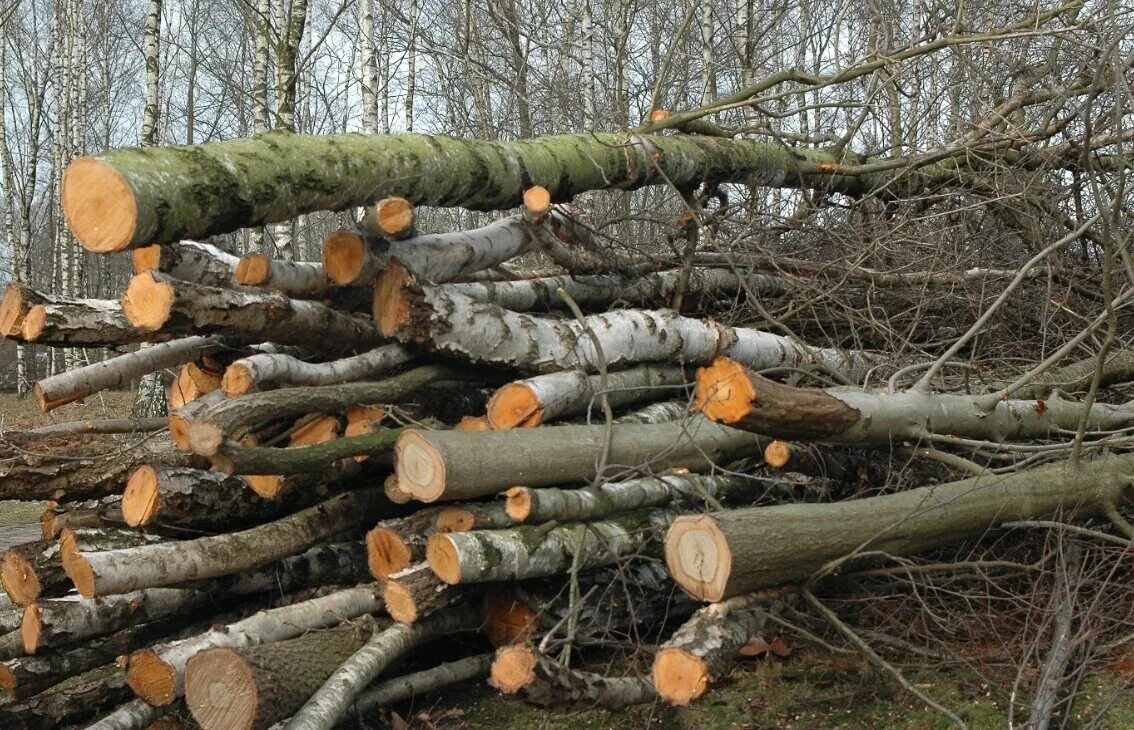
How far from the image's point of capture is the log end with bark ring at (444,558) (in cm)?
388

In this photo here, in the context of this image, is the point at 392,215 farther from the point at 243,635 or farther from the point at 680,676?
the point at 680,676

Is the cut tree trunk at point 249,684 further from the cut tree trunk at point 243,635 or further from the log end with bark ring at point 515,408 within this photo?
the log end with bark ring at point 515,408

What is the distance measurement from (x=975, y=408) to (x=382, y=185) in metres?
2.79

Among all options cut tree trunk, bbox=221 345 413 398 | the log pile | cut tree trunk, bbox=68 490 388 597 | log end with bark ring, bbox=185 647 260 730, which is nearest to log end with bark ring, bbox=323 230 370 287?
the log pile

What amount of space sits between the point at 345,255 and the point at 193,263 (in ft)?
2.96

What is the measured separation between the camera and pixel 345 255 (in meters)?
4.38

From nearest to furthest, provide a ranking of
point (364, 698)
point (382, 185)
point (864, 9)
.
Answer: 1. point (364, 698)
2. point (382, 185)
3. point (864, 9)

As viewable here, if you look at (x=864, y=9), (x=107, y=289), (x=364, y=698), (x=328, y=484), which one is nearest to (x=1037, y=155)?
(x=328, y=484)

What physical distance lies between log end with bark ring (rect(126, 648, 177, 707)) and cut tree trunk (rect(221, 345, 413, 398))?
44.8 inches

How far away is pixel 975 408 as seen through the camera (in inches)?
179

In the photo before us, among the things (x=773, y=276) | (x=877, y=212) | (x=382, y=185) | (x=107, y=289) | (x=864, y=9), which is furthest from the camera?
(x=107, y=289)

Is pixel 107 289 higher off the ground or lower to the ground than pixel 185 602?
higher

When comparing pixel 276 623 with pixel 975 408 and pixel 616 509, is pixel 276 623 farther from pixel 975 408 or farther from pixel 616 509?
pixel 975 408

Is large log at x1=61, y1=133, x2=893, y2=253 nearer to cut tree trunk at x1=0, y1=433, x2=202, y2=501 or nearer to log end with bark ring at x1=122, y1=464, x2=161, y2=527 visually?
log end with bark ring at x1=122, y1=464, x2=161, y2=527
